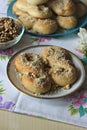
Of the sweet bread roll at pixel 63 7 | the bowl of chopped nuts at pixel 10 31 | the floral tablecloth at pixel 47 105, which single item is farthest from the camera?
the sweet bread roll at pixel 63 7

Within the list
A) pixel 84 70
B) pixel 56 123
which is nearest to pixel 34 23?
pixel 84 70

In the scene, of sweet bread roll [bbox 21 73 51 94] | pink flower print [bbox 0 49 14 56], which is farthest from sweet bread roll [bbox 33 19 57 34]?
sweet bread roll [bbox 21 73 51 94]

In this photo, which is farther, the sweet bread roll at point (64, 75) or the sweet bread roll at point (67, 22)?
the sweet bread roll at point (67, 22)

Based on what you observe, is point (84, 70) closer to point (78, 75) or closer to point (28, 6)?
point (78, 75)

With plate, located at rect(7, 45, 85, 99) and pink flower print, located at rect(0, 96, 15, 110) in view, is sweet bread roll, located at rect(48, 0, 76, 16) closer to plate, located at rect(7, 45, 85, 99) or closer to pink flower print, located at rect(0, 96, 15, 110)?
plate, located at rect(7, 45, 85, 99)

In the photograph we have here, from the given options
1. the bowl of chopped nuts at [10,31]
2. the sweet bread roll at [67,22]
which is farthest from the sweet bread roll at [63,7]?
the bowl of chopped nuts at [10,31]

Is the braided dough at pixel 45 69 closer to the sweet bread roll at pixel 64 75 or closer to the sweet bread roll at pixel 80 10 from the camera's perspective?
the sweet bread roll at pixel 64 75
